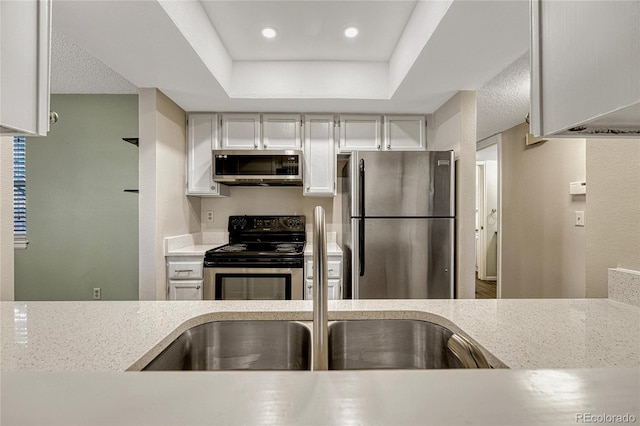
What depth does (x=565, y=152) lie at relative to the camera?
3.52 meters

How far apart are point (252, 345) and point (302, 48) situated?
2.24 meters

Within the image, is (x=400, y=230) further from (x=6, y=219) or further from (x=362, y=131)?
(x=6, y=219)

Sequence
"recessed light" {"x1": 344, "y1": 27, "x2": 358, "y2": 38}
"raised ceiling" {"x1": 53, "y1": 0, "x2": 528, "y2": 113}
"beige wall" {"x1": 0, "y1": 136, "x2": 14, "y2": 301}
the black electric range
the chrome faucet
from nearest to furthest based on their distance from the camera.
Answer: the chrome faucet < "beige wall" {"x1": 0, "y1": 136, "x2": 14, "y2": 301} < "raised ceiling" {"x1": 53, "y1": 0, "x2": 528, "y2": 113} < "recessed light" {"x1": 344, "y1": 27, "x2": 358, "y2": 38} < the black electric range

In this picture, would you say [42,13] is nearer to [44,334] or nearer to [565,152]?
[44,334]

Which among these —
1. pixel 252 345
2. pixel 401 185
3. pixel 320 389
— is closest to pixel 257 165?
pixel 401 185

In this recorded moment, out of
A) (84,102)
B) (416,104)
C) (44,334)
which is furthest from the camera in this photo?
(84,102)

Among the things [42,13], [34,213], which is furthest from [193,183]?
[42,13]

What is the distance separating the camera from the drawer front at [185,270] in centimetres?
271

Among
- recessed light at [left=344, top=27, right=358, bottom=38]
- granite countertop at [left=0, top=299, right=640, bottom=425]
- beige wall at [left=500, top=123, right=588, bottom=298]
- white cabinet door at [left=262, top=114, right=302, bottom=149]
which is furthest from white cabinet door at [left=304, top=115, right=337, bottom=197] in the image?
beige wall at [left=500, top=123, right=588, bottom=298]

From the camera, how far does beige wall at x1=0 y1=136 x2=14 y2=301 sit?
1.27m

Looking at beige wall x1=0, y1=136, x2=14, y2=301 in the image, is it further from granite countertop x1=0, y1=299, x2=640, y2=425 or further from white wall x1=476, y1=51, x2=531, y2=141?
white wall x1=476, y1=51, x2=531, y2=141

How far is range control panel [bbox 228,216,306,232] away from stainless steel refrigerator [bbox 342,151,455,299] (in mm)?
951

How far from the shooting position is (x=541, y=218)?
392cm

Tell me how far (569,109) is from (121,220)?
3.89 m
